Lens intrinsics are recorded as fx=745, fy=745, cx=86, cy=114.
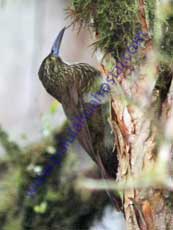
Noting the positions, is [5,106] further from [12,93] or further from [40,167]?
[40,167]

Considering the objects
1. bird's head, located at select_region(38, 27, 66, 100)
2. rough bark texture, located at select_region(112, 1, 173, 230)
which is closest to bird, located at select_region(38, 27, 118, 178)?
bird's head, located at select_region(38, 27, 66, 100)

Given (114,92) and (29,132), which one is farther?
(29,132)

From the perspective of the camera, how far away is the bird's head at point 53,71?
262 cm

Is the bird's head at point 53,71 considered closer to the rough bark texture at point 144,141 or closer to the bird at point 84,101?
the bird at point 84,101

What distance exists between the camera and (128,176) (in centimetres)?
189

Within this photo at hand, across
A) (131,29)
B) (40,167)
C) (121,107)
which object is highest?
(131,29)

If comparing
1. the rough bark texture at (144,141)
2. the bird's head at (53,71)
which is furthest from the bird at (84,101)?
the rough bark texture at (144,141)

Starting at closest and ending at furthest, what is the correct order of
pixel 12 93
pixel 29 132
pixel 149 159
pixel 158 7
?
pixel 158 7, pixel 149 159, pixel 29 132, pixel 12 93

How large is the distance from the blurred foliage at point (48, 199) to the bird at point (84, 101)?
342 mm

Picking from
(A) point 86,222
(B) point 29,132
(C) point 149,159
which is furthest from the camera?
(B) point 29,132

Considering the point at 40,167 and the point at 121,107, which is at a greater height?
the point at 121,107

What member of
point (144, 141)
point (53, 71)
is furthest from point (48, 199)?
point (144, 141)

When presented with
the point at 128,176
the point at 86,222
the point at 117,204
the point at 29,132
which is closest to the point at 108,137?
the point at 117,204

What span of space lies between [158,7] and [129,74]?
0.23 meters
